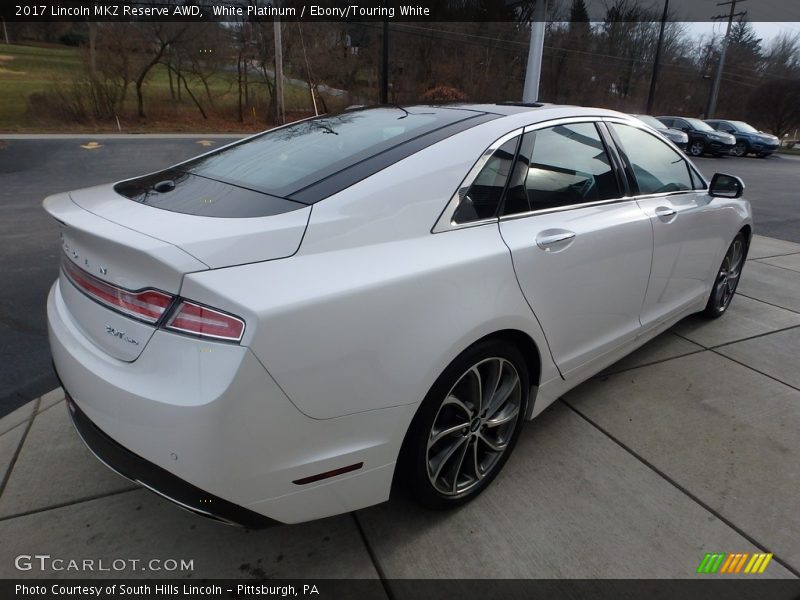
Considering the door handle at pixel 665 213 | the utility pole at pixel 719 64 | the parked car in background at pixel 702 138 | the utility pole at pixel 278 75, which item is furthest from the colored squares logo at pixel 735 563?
the utility pole at pixel 719 64

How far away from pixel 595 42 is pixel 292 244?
48759 millimetres

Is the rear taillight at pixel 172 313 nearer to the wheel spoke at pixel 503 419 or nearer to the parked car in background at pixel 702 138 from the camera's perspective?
the wheel spoke at pixel 503 419

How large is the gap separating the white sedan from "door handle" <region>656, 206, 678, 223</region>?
0.35 meters

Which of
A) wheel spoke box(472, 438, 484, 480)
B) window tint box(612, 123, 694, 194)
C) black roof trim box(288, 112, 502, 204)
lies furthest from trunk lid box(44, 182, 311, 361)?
window tint box(612, 123, 694, 194)

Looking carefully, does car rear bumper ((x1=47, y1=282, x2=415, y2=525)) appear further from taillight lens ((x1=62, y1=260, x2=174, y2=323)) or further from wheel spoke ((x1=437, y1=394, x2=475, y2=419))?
wheel spoke ((x1=437, y1=394, x2=475, y2=419))

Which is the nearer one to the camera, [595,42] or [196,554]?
[196,554]

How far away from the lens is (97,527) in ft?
6.91

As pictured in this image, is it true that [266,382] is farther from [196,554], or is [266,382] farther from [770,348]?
[770,348]

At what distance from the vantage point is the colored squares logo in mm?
2008

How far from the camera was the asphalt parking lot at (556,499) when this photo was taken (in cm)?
201

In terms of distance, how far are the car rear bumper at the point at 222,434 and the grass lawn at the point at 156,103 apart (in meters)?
Result: 22.0

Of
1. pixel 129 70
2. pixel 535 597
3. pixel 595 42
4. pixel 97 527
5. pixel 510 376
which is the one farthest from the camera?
pixel 595 42

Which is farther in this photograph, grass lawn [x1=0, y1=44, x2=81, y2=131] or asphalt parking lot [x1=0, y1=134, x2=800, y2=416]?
grass lawn [x1=0, y1=44, x2=81, y2=131]

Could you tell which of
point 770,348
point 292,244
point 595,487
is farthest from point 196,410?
point 770,348
